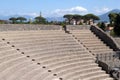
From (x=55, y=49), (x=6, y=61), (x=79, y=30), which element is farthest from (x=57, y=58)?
(x=79, y=30)

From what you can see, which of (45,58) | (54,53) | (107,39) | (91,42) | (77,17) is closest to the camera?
(45,58)

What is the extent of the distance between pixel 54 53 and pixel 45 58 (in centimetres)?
107

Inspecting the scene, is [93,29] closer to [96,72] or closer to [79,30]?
[79,30]

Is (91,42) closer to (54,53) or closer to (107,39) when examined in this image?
(107,39)

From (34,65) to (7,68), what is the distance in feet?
7.62

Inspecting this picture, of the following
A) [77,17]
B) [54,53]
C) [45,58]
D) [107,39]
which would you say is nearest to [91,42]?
[107,39]

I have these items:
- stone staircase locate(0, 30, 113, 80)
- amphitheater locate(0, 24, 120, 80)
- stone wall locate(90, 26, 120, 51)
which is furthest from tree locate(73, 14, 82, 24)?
stone staircase locate(0, 30, 113, 80)

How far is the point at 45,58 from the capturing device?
1416cm

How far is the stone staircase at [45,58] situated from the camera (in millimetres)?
11578

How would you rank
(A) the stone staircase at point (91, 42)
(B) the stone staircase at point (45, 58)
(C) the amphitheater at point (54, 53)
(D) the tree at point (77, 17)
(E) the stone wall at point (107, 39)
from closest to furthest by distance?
(B) the stone staircase at point (45, 58) → (C) the amphitheater at point (54, 53) → (A) the stone staircase at point (91, 42) → (E) the stone wall at point (107, 39) → (D) the tree at point (77, 17)

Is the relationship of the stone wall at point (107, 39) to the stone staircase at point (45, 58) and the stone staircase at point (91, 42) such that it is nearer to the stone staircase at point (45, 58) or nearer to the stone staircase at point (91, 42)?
the stone staircase at point (91, 42)

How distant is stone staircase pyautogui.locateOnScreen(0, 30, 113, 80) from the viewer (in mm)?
11578

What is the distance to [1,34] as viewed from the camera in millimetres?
14367

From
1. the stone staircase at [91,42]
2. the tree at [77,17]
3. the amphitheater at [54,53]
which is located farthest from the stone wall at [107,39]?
the tree at [77,17]
